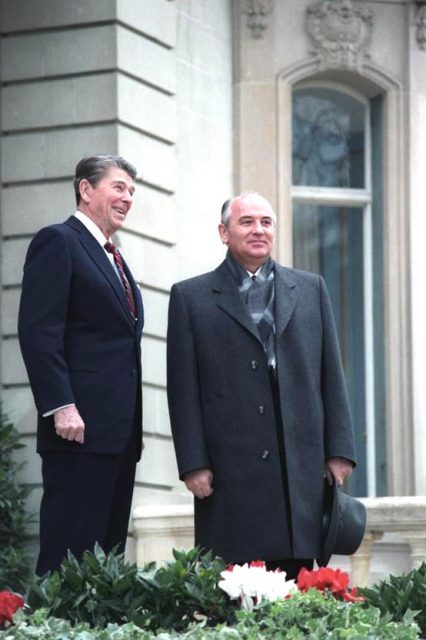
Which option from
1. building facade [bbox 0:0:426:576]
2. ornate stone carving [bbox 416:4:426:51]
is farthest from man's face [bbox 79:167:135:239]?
ornate stone carving [bbox 416:4:426:51]

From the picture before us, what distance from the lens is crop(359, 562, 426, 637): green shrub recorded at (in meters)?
5.32

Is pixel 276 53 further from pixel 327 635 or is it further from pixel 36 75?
pixel 327 635

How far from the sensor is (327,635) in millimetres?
4742

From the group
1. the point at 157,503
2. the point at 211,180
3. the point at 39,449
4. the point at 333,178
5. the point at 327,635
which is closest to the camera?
the point at 327,635

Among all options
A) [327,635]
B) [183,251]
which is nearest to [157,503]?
[183,251]

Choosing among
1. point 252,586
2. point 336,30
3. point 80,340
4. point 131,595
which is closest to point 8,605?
point 131,595

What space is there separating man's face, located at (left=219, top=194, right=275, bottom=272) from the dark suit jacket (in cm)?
49

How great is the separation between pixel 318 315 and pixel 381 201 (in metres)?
5.58

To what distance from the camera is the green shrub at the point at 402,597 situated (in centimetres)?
532

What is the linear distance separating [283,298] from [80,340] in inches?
32.1

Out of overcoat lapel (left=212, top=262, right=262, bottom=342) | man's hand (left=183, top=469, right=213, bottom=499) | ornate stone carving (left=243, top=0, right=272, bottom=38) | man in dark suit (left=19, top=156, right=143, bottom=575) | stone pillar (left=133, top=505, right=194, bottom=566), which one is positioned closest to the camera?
man in dark suit (left=19, top=156, right=143, bottom=575)

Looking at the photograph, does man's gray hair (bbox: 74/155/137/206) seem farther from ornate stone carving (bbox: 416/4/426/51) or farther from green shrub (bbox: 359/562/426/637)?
ornate stone carving (bbox: 416/4/426/51)

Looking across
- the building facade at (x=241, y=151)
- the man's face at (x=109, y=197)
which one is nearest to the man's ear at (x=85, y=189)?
the man's face at (x=109, y=197)

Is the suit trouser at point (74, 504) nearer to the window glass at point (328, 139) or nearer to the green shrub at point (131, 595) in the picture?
the green shrub at point (131, 595)
